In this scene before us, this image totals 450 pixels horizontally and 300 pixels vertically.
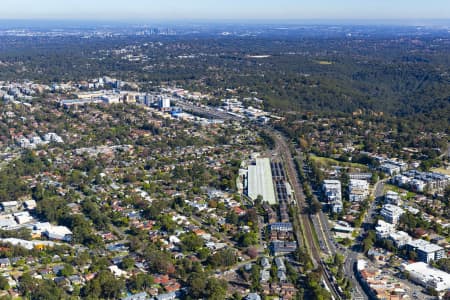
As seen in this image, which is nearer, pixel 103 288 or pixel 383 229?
pixel 103 288

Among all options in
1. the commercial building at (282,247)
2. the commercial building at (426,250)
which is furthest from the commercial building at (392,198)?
the commercial building at (282,247)

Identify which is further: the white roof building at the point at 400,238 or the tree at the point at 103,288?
the white roof building at the point at 400,238

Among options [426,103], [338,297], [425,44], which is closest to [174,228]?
[338,297]

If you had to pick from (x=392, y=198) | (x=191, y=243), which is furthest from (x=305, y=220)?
(x=191, y=243)

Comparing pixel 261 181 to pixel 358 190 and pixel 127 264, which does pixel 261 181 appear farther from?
pixel 127 264

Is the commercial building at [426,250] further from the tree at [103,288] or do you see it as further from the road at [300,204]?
the tree at [103,288]
